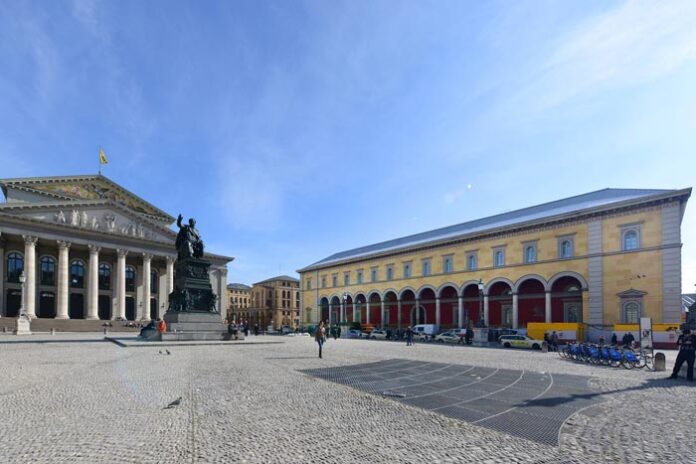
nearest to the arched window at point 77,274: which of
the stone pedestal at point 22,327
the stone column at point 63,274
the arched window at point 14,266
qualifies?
the stone column at point 63,274

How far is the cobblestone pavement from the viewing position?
17.6 ft

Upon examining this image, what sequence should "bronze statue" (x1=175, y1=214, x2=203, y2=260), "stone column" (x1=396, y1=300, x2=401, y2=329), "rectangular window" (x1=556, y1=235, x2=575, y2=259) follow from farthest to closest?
"stone column" (x1=396, y1=300, x2=401, y2=329)
"rectangular window" (x1=556, y1=235, x2=575, y2=259)
"bronze statue" (x1=175, y1=214, x2=203, y2=260)

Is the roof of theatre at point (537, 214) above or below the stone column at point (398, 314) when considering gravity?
above

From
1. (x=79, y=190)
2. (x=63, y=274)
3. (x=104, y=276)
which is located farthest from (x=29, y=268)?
(x=79, y=190)

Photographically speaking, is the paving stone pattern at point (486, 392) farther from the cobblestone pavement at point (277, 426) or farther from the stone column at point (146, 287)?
the stone column at point (146, 287)

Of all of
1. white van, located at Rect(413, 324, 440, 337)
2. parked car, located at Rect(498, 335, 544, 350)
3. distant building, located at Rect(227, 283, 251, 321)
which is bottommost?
distant building, located at Rect(227, 283, 251, 321)

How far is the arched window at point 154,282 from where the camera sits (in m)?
64.0

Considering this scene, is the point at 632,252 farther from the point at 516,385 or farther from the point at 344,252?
the point at 344,252

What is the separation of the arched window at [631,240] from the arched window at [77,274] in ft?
211

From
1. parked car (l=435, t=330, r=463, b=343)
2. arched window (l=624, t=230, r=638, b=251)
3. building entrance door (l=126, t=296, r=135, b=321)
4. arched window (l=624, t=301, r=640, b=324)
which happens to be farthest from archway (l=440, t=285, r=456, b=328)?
building entrance door (l=126, t=296, r=135, b=321)

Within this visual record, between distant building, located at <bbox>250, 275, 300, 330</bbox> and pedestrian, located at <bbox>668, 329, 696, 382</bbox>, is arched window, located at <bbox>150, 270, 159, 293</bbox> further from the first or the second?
pedestrian, located at <bbox>668, 329, 696, 382</bbox>

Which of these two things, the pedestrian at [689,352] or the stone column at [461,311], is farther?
the stone column at [461,311]

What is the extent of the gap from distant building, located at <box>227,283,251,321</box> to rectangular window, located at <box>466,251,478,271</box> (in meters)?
79.8

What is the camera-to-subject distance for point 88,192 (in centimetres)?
5806
